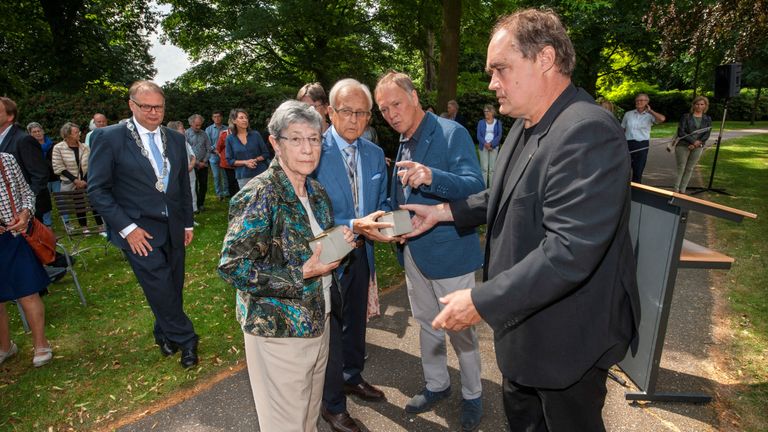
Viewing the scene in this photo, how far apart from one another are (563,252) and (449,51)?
13.1m

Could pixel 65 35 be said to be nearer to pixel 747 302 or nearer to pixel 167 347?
pixel 167 347

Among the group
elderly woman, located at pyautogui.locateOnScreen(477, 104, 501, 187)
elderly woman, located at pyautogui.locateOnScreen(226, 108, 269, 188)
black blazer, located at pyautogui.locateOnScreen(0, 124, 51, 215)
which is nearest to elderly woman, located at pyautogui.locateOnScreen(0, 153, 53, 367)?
black blazer, located at pyautogui.locateOnScreen(0, 124, 51, 215)

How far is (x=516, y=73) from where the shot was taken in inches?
72.9

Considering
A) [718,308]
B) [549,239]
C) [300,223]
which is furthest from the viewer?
[718,308]

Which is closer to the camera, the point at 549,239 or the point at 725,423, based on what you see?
the point at 549,239

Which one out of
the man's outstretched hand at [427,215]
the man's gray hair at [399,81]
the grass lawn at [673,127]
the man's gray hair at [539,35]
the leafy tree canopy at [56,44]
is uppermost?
the leafy tree canopy at [56,44]

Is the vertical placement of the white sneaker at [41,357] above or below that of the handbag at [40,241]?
below

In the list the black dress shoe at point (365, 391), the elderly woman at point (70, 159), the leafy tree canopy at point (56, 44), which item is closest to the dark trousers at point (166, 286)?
the black dress shoe at point (365, 391)

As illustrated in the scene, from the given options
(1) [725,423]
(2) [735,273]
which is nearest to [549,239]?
(1) [725,423]

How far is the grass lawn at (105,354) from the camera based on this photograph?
12.2 ft

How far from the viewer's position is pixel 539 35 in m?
1.78

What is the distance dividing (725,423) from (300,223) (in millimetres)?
3400

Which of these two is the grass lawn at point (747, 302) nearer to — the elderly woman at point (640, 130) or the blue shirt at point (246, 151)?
the elderly woman at point (640, 130)

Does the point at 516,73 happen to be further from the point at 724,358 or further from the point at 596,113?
A: the point at 724,358
